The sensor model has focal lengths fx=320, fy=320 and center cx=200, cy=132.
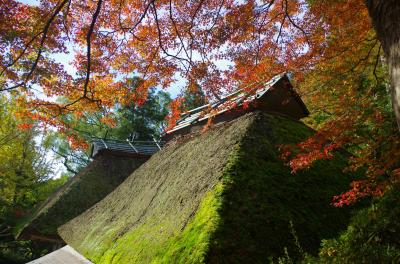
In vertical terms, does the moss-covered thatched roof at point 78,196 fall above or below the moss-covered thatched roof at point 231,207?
above

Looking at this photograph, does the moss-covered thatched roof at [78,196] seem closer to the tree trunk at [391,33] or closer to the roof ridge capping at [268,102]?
the roof ridge capping at [268,102]

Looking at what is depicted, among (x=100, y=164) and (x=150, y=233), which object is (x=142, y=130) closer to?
(x=100, y=164)

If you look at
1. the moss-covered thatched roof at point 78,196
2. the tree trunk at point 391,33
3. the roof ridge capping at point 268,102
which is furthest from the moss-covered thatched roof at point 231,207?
the moss-covered thatched roof at point 78,196

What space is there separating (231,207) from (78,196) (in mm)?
11805

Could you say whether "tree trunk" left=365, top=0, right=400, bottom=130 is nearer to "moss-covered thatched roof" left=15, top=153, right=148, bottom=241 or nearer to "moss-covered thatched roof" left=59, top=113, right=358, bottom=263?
"moss-covered thatched roof" left=59, top=113, right=358, bottom=263

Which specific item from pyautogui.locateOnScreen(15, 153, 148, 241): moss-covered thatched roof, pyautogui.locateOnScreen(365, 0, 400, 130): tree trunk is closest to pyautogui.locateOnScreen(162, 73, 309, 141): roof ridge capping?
pyautogui.locateOnScreen(365, 0, 400, 130): tree trunk

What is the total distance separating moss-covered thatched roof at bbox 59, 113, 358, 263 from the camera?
371 cm

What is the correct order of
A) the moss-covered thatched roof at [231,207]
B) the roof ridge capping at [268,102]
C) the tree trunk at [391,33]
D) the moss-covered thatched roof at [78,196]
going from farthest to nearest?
1. the moss-covered thatched roof at [78,196]
2. the roof ridge capping at [268,102]
3. the moss-covered thatched roof at [231,207]
4. the tree trunk at [391,33]

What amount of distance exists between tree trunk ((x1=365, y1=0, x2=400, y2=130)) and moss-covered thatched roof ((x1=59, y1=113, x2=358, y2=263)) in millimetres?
2342

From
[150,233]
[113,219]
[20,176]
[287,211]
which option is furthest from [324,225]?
[20,176]

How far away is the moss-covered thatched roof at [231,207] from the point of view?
3.71 m

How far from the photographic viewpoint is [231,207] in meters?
4.09

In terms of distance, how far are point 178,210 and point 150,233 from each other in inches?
21.7

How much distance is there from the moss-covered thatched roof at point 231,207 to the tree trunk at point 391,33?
Result: 234cm
